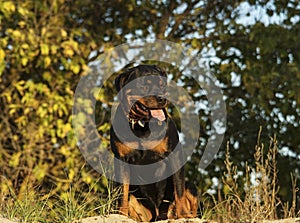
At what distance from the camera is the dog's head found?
211 inches

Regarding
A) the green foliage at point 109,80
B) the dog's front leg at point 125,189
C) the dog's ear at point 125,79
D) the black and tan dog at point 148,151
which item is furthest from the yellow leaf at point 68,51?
the dog's front leg at point 125,189

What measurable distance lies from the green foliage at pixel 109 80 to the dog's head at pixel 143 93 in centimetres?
322

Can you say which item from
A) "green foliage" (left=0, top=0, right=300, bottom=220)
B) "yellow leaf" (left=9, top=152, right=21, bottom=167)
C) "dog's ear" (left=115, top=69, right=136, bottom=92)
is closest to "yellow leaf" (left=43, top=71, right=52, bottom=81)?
"green foliage" (left=0, top=0, right=300, bottom=220)

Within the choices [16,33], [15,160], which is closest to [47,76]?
[16,33]

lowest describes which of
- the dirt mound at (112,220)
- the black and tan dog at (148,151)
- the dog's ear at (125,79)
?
the dirt mound at (112,220)

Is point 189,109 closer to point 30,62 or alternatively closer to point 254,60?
point 254,60

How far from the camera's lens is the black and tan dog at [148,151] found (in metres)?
5.27

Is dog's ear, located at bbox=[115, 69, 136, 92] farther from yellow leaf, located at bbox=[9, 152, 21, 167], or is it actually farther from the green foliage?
yellow leaf, located at bbox=[9, 152, 21, 167]

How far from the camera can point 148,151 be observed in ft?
17.4

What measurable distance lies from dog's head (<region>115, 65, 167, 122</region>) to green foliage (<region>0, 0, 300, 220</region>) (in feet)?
10.6

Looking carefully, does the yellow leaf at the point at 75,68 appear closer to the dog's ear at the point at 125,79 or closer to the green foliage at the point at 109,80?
the green foliage at the point at 109,80

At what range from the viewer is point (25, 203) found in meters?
4.97

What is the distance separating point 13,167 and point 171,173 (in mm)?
5047

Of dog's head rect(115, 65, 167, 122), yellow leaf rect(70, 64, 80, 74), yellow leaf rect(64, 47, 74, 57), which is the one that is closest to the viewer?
dog's head rect(115, 65, 167, 122)
